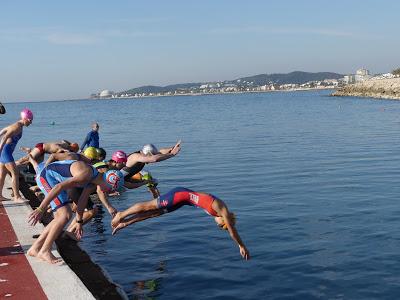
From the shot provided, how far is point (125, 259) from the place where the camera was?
10875mm

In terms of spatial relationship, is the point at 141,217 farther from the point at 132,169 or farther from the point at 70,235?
the point at 132,169

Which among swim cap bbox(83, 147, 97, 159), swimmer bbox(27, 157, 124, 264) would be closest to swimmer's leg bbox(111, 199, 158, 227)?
swimmer bbox(27, 157, 124, 264)

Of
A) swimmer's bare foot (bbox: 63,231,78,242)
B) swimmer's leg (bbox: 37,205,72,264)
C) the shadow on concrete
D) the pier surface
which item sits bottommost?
the shadow on concrete

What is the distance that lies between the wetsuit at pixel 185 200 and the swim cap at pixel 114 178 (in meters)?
4.59

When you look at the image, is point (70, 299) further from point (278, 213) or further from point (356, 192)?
point (356, 192)

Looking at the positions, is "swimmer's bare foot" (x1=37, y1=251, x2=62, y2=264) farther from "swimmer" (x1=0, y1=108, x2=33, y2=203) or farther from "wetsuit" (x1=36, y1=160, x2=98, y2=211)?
"swimmer" (x1=0, y1=108, x2=33, y2=203)

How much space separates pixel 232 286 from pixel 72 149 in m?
5.97

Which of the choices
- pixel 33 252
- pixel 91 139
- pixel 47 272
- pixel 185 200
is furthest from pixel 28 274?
pixel 91 139

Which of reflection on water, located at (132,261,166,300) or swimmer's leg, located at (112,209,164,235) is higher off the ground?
swimmer's leg, located at (112,209,164,235)

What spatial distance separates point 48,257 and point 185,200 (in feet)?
7.28

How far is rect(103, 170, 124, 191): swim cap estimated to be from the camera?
1280 centimetres

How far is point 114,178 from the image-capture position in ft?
42.1

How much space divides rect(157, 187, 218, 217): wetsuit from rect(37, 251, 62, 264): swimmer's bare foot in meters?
1.74

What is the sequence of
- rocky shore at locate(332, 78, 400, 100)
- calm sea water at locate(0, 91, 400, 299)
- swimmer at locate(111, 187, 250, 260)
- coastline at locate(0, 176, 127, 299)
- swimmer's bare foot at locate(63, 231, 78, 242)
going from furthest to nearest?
rocky shore at locate(332, 78, 400, 100), swimmer's bare foot at locate(63, 231, 78, 242), calm sea water at locate(0, 91, 400, 299), swimmer at locate(111, 187, 250, 260), coastline at locate(0, 176, 127, 299)
